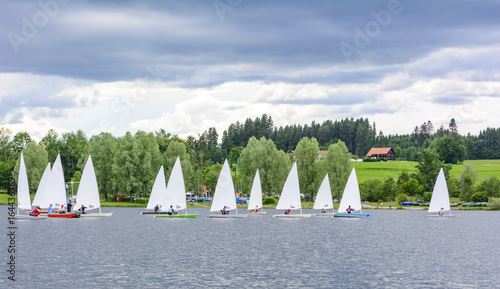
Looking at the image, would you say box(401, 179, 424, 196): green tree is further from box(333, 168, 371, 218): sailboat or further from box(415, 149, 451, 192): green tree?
box(333, 168, 371, 218): sailboat

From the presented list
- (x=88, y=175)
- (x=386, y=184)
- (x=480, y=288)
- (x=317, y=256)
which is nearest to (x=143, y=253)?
(x=317, y=256)

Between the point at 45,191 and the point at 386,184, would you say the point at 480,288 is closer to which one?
the point at 45,191

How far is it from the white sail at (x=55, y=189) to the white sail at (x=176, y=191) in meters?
15.4

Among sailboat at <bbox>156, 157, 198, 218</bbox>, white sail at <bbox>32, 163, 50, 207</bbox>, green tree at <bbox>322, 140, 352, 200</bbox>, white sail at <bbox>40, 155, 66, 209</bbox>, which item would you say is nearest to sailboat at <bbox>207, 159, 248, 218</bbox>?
sailboat at <bbox>156, 157, 198, 218</bbox>

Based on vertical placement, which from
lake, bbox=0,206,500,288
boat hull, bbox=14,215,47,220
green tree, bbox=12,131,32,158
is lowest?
lake, bbox=0,206,500,288

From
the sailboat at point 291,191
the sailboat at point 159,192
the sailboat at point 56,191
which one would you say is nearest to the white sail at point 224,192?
the sailboat at point 291,191

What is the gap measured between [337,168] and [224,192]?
4286 centimetres

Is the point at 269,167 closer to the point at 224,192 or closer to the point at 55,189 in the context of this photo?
the point at 224,192

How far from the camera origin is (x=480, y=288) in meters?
36.0

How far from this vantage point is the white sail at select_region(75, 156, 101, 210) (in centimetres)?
8325

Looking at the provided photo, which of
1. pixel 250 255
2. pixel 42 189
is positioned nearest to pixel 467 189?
pixel 42 189

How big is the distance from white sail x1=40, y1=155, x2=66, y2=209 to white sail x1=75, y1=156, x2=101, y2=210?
2.50 meters

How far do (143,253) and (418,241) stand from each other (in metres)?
31.4

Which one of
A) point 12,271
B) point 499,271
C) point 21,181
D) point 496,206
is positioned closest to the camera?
point 12,271
